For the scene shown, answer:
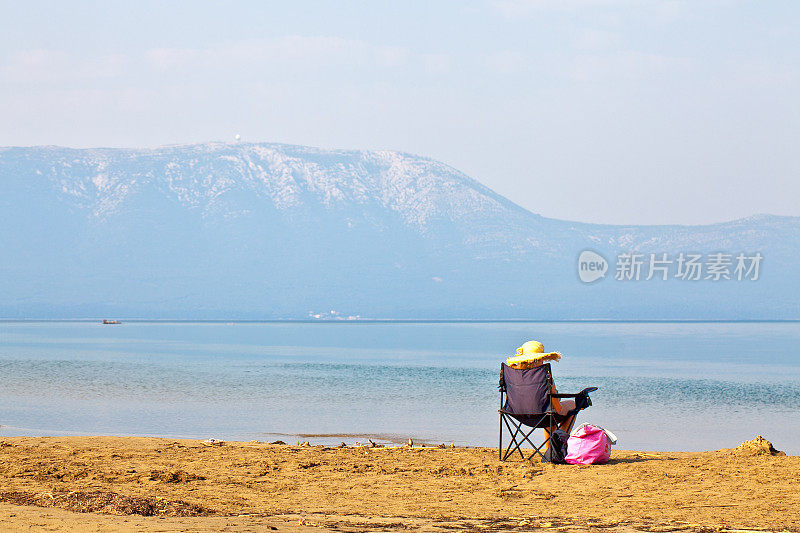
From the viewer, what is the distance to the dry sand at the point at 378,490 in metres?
7.30

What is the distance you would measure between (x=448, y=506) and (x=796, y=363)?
138 feet

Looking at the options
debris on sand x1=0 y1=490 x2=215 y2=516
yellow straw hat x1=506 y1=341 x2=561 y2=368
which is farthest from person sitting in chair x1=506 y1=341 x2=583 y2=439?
debris on sand x1=0 y1=490 x2=215 y2=516

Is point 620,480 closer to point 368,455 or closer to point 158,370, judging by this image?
point 368,455

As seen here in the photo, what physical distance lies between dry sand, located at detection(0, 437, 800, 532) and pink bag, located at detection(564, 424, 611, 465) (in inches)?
7.7

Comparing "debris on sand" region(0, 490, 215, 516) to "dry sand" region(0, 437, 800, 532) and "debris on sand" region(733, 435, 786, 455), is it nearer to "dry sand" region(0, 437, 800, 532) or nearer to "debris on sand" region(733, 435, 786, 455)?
"dry sand" region(0, 437, 800, 532)

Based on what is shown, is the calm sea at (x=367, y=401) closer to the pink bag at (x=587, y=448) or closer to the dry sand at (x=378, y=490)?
the dry sand at (x=378, y=490)

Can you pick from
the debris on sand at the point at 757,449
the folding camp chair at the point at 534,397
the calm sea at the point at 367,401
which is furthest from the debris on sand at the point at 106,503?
the calm sea at the point at 367,401

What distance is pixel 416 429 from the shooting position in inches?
716

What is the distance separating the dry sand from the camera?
730 centimetres

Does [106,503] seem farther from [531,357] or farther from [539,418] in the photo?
[531,357]

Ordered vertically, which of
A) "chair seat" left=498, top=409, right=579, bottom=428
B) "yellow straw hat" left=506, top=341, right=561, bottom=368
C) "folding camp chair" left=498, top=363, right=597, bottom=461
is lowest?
"chair seat" left=498, top=409, right=579, bottom=428

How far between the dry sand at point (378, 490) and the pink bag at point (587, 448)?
194 mm

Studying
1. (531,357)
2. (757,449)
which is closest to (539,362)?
(531,357)

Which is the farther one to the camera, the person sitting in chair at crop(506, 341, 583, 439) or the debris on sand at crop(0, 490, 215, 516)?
the person sitting in chair at crop(506, 341, 583, 439)
